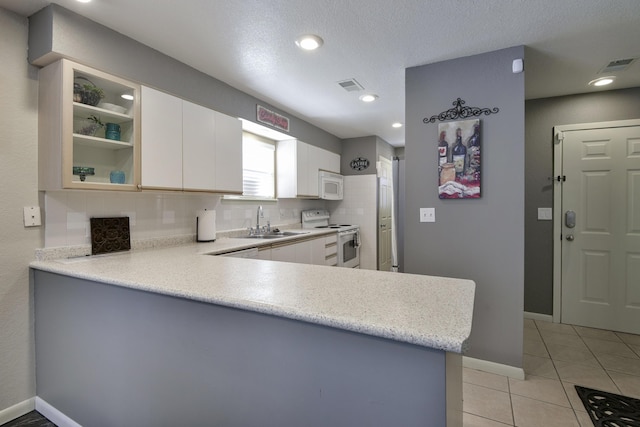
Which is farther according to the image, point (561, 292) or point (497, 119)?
point (561, 292)

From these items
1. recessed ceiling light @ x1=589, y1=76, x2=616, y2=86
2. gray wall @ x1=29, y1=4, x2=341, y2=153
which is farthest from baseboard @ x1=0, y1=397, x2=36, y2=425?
recessed ceiling light @ x1=589, y1=76, x2=616, y2=86

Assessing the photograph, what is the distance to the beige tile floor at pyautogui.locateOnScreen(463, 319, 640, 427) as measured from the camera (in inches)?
Result: 69.4

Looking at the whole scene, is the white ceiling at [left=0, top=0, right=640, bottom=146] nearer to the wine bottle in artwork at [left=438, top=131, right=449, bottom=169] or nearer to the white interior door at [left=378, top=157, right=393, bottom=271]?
the wine bottle in artwork at [left=438, top=131, right=449, bottom=169]

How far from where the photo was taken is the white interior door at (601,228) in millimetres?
→ 2939

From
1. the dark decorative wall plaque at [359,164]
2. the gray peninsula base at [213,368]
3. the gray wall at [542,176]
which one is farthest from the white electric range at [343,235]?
the gray peninsula base at [213,368]

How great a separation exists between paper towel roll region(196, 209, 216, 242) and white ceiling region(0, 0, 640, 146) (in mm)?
1264

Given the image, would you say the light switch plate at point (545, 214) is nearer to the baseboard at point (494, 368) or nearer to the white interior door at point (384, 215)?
the baseboard at point (494, 368)

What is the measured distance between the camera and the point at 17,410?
1.79 m

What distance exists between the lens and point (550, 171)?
322 cm

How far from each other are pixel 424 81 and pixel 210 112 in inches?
72.7

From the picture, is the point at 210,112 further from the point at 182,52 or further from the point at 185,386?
the point at 185,386

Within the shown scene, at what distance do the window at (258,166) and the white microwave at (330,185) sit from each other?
2.79ft

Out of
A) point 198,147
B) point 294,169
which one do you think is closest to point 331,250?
point 294,169

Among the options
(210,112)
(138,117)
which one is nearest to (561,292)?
(210,112)
